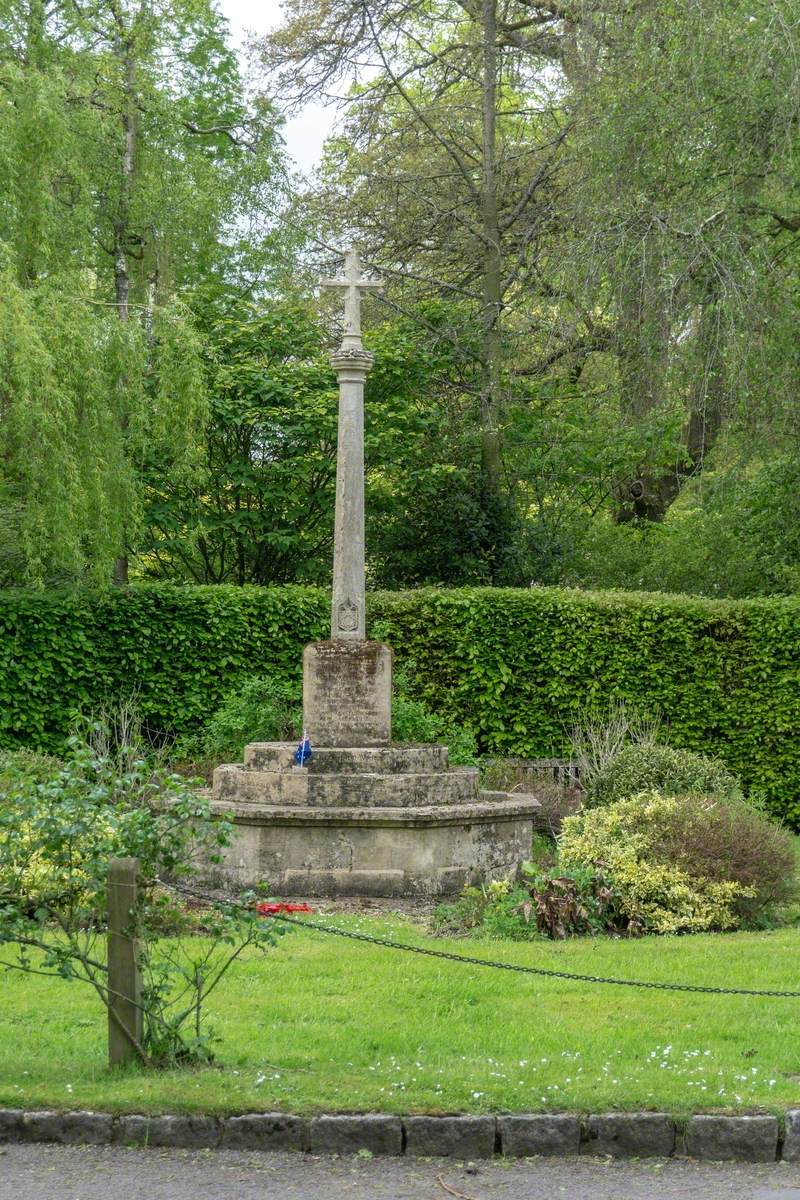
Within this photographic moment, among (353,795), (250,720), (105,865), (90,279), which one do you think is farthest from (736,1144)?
(90,279)

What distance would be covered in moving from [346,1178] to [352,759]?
7166 millimetres

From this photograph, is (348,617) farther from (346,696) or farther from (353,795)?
(353,795)

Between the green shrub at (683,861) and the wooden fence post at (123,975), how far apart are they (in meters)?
5.10

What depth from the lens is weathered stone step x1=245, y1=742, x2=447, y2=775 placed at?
1298 centimetres

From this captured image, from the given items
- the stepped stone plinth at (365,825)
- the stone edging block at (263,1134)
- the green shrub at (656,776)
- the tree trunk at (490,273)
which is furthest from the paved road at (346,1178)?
the tree trunk at (490,273)

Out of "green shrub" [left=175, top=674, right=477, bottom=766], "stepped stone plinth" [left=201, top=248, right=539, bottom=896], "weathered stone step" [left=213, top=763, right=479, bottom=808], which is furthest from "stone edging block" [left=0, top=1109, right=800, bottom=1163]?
"green shrub" [left=175, top=674, right=477, bottom=766]

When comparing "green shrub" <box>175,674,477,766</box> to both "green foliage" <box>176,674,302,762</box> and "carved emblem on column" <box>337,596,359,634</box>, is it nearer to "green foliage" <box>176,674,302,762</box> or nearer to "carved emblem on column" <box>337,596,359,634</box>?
"green foliage" <box>176,674,302,762</box>

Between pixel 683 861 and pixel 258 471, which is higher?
pixel 258 471

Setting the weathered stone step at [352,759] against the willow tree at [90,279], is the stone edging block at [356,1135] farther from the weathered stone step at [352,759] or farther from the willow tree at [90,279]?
the willow tree at [90,279]

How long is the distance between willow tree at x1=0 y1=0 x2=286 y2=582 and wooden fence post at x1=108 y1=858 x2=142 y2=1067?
854cm

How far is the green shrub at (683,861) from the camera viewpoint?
36.1ft

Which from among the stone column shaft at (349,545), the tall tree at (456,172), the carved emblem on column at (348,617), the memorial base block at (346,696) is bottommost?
the memorial base block at (346,696)

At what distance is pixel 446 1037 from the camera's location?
7527 mm

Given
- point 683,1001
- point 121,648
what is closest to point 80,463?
point 121,648
